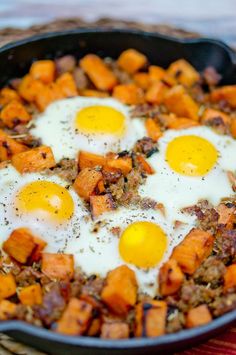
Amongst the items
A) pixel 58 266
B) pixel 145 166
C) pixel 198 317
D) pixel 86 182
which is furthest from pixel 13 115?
pixel 198 317

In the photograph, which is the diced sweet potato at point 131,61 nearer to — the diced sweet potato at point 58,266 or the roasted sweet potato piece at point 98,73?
the roasted sweet potato piece at point 98,73

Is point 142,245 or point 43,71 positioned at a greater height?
point 43,71

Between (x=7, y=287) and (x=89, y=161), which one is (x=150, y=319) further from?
(x=89, y=161)

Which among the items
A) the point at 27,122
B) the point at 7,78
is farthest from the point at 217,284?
the point at 7,78

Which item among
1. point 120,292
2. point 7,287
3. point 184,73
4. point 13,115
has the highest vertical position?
point 184,73

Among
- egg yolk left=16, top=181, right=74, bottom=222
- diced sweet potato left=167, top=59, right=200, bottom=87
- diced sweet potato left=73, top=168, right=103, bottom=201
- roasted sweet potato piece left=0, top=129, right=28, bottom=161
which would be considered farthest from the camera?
diced sweet potato left=167, top=59, right=200, bottom=87

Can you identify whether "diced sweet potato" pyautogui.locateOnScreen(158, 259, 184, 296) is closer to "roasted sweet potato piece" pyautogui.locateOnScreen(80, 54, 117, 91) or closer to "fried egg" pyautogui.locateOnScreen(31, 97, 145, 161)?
"fried egg" pyautogui.locateOnScreen(31, 97, 145, 161)

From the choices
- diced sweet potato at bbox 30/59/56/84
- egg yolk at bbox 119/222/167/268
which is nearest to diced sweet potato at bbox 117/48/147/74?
diced sweet potato at bbox 30/59/56/84
